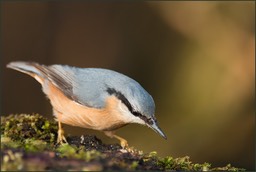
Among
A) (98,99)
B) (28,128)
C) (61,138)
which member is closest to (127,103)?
(98,99)

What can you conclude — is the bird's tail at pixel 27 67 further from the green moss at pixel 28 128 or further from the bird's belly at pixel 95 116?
the green moss at pixel 28 128

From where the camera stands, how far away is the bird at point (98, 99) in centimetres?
410

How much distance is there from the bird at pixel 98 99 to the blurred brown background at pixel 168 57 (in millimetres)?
3153

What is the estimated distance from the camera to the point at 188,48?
852 centimetres

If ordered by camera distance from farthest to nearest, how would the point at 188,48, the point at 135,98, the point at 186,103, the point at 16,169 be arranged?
the point at 188,48
the point at 186,103
the point at 135,98
the point at 16,169

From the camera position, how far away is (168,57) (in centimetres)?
909

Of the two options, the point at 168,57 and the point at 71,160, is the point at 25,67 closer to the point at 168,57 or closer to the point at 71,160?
the point at 71,160

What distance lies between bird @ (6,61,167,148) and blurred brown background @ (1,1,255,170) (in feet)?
10.3

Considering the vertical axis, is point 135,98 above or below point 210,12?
below

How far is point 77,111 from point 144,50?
509 cm

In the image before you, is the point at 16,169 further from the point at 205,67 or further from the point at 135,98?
the point at 205,67

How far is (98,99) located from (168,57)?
4.74m

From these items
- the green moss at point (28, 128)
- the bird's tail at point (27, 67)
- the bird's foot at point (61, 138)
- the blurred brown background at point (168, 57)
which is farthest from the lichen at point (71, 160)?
the blurred brown background at point (168, 57)

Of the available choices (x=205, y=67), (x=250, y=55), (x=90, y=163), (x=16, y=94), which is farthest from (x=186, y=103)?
(x=90, y=163)
